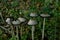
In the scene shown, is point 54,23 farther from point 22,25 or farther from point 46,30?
point 22,25

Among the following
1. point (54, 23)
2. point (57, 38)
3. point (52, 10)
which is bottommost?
point (57, 38)

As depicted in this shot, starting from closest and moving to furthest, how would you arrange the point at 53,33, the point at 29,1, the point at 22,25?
the point at 53,33
the point at 22,25
the point at 29,1

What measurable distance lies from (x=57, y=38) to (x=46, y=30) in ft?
0.83

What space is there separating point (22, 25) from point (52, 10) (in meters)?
0.66

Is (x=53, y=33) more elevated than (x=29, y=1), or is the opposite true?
(x=29, y=1)

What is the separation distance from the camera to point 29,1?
4082mm

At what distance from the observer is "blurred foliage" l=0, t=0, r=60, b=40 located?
3230 millimetres

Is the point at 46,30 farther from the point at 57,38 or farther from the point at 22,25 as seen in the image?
the point at 22,25

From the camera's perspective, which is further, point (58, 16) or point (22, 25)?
point (22, 25)

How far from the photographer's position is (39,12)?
3381mm

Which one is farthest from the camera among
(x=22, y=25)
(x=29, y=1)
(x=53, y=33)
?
(x=29, y=1)

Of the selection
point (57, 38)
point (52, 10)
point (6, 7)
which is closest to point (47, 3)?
point (52, 10)

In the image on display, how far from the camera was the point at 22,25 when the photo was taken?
343cm

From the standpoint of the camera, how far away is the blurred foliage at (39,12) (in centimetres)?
323
